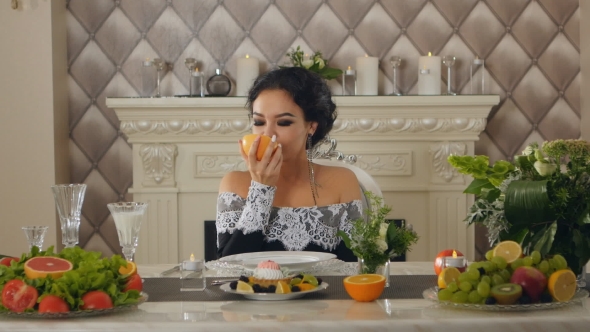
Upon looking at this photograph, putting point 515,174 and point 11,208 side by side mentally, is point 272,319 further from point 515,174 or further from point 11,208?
point 11,208

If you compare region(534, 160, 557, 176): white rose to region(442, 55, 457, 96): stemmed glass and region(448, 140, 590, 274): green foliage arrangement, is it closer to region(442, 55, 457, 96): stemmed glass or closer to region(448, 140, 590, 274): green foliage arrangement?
region(448, 140, 590, 274): green foliage arrangement

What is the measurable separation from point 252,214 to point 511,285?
1.04m

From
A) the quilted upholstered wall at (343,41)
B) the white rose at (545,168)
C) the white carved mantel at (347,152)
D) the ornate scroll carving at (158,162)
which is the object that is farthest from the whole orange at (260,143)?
the quilted upholstered wall at (343,41)

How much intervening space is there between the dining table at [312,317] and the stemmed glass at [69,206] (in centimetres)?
33

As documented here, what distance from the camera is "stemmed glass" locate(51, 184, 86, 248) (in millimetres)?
1841

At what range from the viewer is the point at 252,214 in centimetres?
237

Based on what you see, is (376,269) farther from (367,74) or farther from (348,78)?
(348,78)

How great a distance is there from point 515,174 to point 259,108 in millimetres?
974

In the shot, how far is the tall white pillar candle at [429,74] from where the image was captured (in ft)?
12.7

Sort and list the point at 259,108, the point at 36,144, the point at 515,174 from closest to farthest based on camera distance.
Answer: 1. the point at 515,174
2. the point at 259,108
3. the point at 36,144

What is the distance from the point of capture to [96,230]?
409cm

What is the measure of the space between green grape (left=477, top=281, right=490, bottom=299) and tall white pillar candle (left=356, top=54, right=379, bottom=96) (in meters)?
2.51

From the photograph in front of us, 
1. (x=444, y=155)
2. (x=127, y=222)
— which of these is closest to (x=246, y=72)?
(x=444, y=155)

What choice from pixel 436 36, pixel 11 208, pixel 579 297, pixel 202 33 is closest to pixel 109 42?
pixel 202 33
